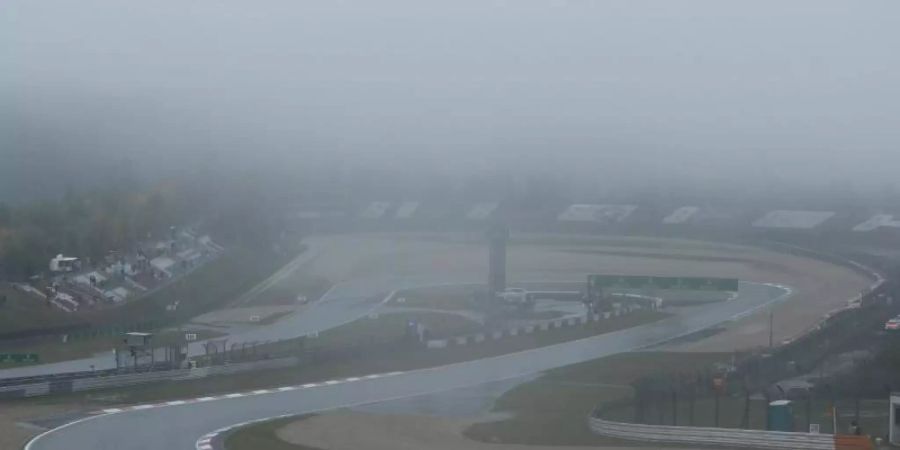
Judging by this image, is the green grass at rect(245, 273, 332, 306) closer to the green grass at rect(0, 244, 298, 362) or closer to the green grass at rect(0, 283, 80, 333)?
the green grass at rect(0, 244, 298, 362)

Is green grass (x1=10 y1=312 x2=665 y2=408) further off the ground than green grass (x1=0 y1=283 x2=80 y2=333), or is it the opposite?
green grass (x1=0 y1=283 x2=80 y2=333)

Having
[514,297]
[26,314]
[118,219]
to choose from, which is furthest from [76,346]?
[118,219]

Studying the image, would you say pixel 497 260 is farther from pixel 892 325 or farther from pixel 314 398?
pixel 314 398

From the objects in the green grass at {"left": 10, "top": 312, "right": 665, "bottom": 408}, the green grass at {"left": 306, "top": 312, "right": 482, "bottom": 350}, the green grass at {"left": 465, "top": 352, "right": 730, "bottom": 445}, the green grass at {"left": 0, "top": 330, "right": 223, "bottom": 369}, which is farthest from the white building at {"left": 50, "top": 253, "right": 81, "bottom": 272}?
the green grass at {"left": 465, "top": 352, "right": 730, "bottom": 445}

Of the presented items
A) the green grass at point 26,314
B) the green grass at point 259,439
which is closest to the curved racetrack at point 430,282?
the green grass at point 259,439

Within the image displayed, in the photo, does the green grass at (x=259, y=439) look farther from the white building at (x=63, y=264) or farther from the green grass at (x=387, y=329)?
the white building at (x=63, y=264)
